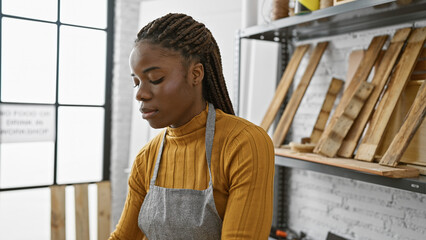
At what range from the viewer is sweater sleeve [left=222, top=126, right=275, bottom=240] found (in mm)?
965

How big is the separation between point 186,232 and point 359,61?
1.32 meters

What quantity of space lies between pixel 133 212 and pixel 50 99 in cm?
254

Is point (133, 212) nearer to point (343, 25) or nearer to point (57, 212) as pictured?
point (57, 212)

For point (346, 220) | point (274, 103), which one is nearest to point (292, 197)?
point (346, 220)

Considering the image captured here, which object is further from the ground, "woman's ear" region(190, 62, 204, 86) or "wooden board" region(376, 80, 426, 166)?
"woman's ear" region(190, 62, 204, 86)

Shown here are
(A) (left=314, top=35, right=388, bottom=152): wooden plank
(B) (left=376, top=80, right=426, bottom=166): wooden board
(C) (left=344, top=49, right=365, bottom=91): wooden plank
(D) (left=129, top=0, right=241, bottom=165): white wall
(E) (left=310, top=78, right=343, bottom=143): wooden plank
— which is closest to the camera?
(B) (left=376, top=80, right=426, bottom=166): wooden board

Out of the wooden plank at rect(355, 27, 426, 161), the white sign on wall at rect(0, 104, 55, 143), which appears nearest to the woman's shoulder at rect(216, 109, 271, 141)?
the wooden plank at rect(355, 27, 426, 161)

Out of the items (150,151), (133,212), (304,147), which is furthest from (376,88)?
(133,212)

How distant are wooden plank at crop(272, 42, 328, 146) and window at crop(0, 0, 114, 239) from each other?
2111 mm

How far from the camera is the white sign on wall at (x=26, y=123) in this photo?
10.5 feet

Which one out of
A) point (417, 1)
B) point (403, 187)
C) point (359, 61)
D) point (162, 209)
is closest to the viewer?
point (162, 209)

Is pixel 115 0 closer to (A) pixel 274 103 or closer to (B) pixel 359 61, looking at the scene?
(A) pixel 274 103

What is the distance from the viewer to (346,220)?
207cm

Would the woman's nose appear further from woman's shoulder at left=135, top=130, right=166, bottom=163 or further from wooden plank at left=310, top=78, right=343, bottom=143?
wooden plank at left=310, top=78, right=343, bottom=143
